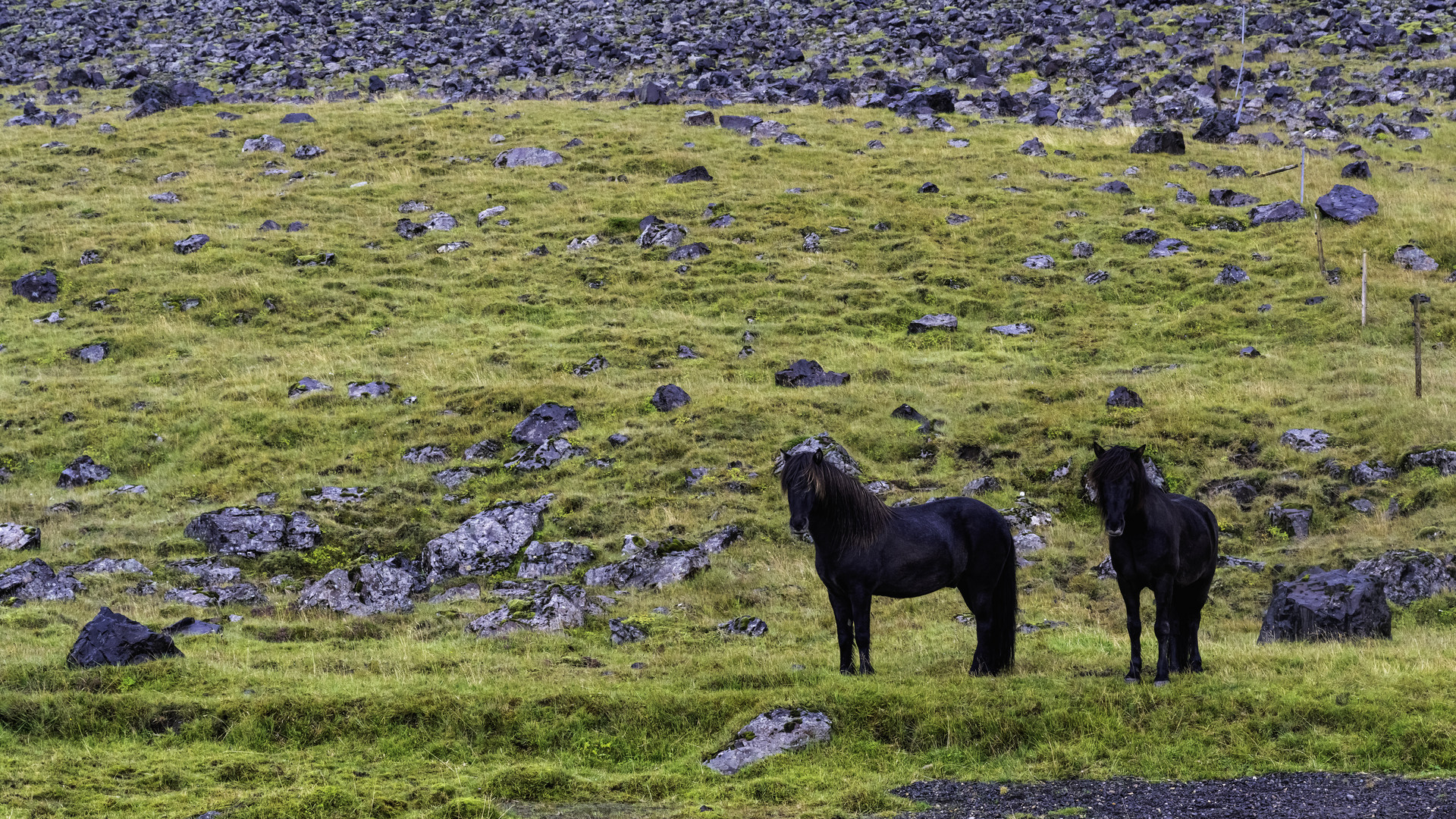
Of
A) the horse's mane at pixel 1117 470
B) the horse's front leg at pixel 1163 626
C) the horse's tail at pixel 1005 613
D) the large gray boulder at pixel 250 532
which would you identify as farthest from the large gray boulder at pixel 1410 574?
the large gray boulder at pixel 250 532

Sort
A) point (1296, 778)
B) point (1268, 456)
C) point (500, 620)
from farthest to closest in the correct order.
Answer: point (1268, 456) < point (500, 620) < point (1296, 778)

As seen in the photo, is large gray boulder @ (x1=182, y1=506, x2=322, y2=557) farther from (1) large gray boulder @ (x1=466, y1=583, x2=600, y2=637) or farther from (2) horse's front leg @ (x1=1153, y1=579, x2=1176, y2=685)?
(2) horse's front leg @ (x1=1153, y1=579, x2=1176, y2=685)

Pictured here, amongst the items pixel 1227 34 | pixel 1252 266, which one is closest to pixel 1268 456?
pixel 1252 266

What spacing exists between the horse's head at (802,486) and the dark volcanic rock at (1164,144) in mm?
45797

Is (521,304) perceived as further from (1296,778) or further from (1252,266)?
(1296,778)

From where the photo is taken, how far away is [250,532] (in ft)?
77.9

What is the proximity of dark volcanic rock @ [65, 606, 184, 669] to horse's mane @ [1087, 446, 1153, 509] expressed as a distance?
12.9 meters

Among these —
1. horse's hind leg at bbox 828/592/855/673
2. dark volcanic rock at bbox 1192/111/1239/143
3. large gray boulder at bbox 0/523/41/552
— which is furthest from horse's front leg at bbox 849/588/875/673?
dark volcanic rock at bbox 1192/111/1239/143

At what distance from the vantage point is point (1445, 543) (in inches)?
834

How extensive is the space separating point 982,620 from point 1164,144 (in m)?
45.6

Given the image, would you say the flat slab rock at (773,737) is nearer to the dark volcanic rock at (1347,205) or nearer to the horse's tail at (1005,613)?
the horse's tail at (1005,613)

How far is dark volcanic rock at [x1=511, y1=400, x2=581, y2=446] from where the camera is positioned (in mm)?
29078

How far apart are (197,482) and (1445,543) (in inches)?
1057

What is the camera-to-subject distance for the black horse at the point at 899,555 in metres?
14.7
